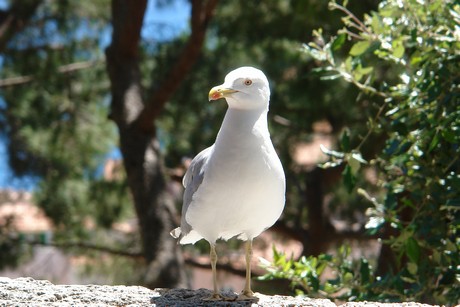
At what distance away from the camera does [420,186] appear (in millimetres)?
3746

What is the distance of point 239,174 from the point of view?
9.12 ft

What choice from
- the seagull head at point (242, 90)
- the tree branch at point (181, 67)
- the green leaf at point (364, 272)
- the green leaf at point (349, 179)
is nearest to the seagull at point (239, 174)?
the seagull head at point (242, 90)

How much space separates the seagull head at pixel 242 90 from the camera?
2.87m

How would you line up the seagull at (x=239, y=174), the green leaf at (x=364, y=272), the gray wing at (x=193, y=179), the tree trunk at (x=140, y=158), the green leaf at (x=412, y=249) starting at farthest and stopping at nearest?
the tree trunk at (x=140, y=158), the green leaf at (x=364, y=272), the green leaf at (x=412, y=249), the gray wing at (x=193, y=179), the seagull at (x=239, y=174)

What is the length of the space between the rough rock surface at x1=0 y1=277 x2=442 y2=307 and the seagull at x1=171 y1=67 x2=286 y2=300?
9cm

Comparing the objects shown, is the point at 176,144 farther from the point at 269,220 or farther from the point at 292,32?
the point at 269,220

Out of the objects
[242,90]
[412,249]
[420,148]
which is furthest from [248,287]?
[420,148]

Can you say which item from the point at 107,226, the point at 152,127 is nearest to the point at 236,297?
the point at 152,127

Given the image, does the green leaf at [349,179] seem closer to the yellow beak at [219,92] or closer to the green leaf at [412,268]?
the green leaf at [412,268]

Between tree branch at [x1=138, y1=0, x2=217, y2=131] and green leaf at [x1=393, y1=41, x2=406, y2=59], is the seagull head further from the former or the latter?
tree branch at [x1=138, y1=0, x2=217, y2=131]

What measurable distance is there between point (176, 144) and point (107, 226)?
1.37m

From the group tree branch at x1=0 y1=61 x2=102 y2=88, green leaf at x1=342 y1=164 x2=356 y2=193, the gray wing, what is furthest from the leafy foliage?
tree branch at x1=0 y1=61 x2=102 y2=88

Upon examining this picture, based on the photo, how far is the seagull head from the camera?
113 inches

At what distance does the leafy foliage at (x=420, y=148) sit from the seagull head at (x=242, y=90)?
877 mm
